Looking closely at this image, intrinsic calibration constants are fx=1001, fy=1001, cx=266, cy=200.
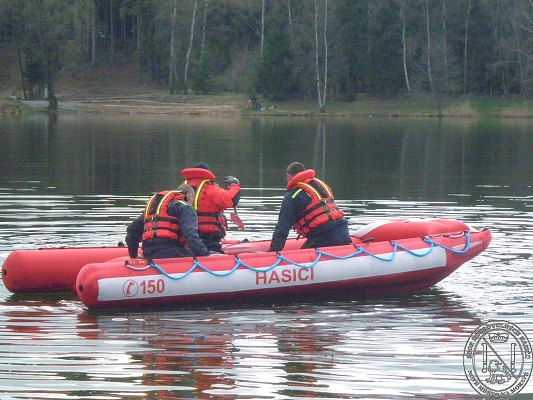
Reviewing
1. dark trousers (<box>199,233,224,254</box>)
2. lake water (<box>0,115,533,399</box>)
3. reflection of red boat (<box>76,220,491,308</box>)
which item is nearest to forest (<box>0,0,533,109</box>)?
lake water (<box>0,115,533,399</box>)

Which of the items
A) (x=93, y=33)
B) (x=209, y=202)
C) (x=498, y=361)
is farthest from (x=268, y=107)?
(x=498, y=361)

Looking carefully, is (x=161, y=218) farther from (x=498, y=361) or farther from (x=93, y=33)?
(x=93, y=33)

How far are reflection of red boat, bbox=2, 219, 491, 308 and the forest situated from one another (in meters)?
42.6

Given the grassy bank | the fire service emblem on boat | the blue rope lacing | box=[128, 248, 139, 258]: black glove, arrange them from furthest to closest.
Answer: the grassy bank, box=[128, 248, 139, 258]: black glove, the blue rope lacing, the fire service emblem on boat

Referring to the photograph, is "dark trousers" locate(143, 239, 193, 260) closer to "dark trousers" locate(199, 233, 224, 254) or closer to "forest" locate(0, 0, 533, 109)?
"dark trousers" locate(199, 233, 224, 254)

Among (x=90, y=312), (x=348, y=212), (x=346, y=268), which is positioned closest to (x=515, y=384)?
(x=346, y=268)

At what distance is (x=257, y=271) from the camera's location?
9.33 meters

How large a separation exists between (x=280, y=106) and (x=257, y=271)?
4507 cm

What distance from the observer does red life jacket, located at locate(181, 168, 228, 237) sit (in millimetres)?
9945

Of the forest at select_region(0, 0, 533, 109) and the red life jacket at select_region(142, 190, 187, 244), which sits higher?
the forest at select_region(0, 0, 533, 109)

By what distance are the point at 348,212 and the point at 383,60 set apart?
40.8 meters

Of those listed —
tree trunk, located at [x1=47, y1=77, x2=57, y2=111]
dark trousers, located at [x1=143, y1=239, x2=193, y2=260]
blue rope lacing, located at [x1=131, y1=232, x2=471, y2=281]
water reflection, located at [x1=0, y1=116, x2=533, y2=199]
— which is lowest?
water reflection, located at [x1=0, y1=116, x2=533, y2=199]

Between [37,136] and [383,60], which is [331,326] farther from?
[383,60]

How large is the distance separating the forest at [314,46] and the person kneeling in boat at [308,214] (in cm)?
4268
